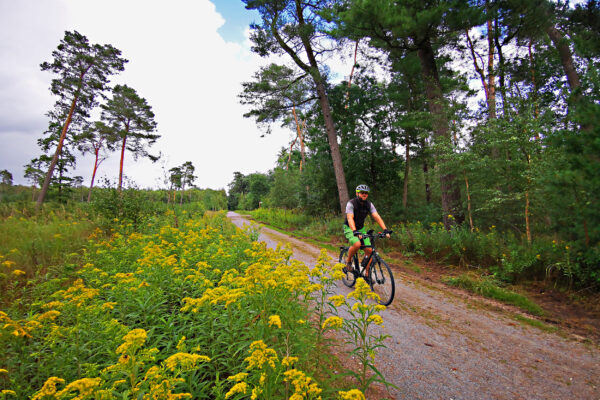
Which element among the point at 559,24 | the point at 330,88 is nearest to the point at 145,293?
the point at 330,88

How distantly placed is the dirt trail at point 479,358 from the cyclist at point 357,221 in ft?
4.09

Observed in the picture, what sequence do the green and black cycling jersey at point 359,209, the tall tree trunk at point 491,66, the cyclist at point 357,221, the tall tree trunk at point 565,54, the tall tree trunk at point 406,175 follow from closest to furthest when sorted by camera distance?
the cyclist at point 357,221
the green and black cycling jersey at point 359,209
the tall tree trunk at point 565,54
the tall tree trunk at point 491,66
the tall tree trunk at point 406,175

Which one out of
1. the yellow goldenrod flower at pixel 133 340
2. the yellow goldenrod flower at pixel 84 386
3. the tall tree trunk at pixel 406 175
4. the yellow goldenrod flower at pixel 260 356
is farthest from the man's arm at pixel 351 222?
the tall tree trunk at pixel 406 175

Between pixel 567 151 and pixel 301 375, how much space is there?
156 inches

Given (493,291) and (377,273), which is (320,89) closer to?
(377,273)

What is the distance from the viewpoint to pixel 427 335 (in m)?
3.18

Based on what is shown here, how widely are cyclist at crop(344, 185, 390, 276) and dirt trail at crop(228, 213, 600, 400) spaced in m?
1.25

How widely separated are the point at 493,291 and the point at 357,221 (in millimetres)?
2960

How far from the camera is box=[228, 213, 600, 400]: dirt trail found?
7.36 ft

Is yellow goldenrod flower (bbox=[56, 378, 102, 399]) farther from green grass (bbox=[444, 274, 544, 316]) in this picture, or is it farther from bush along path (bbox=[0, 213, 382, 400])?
green grass (bbox=[444, 274, 544, 316])

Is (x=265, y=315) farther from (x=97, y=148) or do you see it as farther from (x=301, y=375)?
(x=97, y=148)

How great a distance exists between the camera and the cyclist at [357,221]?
15.0ft

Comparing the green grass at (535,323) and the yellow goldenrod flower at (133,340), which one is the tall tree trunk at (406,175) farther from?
the yellow goldenrod flower at (133,340)

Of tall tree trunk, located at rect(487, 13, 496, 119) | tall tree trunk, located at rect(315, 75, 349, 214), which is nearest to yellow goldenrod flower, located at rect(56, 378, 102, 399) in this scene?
tall tree trunk, located at rect(315, 75, 349, 214)
